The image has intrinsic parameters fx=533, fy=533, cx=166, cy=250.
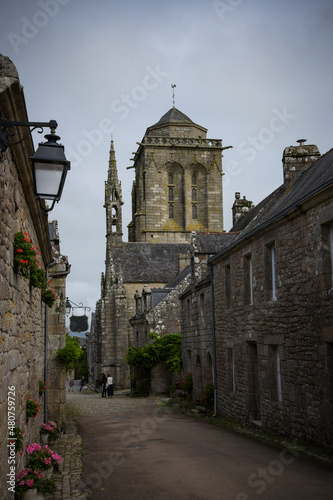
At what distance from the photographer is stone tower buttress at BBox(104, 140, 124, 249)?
1764 inches

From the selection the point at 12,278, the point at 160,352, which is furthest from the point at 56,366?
the point at 160,352

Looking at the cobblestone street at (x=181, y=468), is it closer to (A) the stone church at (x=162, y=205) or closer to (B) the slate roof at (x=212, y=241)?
(B) the slate roof at (x=212, y=241)

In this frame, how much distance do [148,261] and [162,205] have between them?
8.54 m

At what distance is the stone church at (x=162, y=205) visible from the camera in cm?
4184

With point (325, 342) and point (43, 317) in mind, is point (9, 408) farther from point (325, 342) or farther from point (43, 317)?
point (43, 317)

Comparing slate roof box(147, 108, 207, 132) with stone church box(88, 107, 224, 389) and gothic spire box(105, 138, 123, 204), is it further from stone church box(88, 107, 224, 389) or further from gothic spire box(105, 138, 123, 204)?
gothic spire box(105, 138, 123, 204)

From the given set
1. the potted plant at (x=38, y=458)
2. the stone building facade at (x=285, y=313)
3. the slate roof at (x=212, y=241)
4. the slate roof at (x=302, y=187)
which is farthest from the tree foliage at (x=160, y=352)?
the potted plant at (x=38, y=458)

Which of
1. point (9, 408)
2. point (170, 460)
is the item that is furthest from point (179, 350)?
point (9, 408)

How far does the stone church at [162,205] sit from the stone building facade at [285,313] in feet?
85.2

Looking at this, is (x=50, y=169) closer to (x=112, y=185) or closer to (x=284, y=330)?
(x=284, y=330)

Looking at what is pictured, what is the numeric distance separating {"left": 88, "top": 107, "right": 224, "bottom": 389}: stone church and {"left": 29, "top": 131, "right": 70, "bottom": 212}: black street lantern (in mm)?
34949

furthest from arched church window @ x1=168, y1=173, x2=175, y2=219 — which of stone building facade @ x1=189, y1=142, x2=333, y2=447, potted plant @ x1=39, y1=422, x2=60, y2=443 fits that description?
potted plant @ x1=39, y1=422, x2=60, y2=443

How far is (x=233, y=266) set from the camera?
1414 cm

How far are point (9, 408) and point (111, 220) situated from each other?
135 ft
